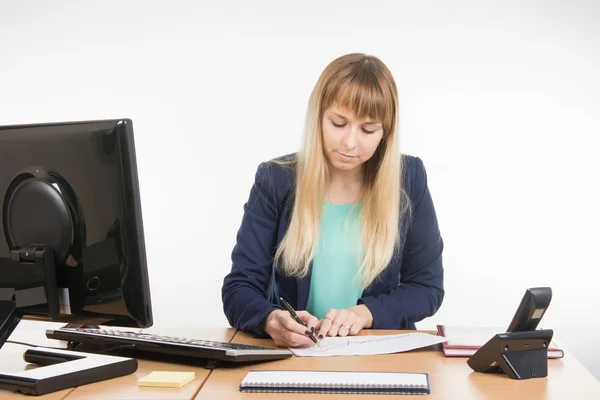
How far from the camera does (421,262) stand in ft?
7.24

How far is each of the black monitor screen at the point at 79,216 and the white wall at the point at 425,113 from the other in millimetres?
2345

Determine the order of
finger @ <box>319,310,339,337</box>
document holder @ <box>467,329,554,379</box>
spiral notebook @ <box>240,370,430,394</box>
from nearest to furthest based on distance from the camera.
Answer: spiral notebook @ <box>240,370,430,394</box>
document holder @ <box>467,329,554,379</box>
finger @ <box>319,310,339,337</box>

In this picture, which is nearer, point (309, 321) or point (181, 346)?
point (181, 346)

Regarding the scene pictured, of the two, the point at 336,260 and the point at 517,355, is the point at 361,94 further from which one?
the point at 517,355

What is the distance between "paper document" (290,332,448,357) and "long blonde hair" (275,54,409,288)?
37 centimetres

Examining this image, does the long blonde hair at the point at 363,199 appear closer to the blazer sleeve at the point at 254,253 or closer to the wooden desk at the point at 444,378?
the blazer sleeve at the point at 254,253

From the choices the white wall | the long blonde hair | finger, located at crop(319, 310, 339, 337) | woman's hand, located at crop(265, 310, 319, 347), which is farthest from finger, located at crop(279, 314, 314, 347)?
the white wall

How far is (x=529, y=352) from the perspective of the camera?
1.48 meters

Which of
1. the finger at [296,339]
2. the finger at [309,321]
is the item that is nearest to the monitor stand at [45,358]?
the finger at [296,339]

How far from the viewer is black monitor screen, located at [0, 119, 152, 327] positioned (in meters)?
1.39

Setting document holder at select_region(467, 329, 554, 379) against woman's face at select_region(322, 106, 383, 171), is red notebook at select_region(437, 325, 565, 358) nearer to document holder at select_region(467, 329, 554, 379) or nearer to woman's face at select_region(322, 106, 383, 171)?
document holder at select_region(467, 329, 554, 379)

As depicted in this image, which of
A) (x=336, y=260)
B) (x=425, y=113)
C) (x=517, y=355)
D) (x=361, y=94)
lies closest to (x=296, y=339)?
(x=517, y=355)

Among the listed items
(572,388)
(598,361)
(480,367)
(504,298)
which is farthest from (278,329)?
(598,361)

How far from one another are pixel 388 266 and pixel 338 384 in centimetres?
88
